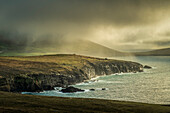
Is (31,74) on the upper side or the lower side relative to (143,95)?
upper

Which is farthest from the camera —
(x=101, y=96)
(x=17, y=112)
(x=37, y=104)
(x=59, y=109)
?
(x=101, y=96)

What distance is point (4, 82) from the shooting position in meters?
124

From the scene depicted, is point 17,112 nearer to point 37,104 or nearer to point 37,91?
point 37,104

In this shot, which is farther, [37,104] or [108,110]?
[37,104]

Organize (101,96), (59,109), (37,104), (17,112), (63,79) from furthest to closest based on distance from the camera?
(63,79) < (101,96) < (37,104) < (59,109) < (17,112)

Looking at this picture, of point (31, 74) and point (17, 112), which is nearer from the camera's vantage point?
point (17, 112)

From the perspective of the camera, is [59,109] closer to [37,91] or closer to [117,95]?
[117,95]

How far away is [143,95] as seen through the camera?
112750 millimetres

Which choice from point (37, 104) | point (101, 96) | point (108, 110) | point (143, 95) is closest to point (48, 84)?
point (101, 96)

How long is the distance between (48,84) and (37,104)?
7931cm

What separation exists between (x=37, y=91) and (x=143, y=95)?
214 feet

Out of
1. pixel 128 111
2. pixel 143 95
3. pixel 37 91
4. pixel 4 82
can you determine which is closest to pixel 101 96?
pixel 143 95

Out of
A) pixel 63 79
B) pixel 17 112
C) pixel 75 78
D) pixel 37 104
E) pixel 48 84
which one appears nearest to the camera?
pixel 17 112

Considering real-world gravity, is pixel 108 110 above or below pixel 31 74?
below
